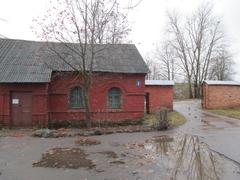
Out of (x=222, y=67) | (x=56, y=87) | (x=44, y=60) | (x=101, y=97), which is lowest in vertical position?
(x=101, y=97)

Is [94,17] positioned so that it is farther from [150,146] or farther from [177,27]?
[177,27]

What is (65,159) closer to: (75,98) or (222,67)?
(75,98)

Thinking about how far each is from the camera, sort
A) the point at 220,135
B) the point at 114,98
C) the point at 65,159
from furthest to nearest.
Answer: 1. the point at 114,98
2. the point at 220,135
3. the point at 65,159

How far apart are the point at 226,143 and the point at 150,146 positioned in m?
3.07

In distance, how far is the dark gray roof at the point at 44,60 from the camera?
17.7m

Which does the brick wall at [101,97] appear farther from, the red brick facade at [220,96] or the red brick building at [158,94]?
the red brick facade at [220,96]

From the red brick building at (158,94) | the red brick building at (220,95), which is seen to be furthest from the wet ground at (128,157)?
the red brick building at (220,95)

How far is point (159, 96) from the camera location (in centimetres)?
2559

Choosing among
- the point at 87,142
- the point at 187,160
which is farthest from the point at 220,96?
the point at 187,160

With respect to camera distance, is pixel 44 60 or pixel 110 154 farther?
pixel 44 60

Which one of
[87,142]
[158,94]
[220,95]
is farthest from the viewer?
[220,95]

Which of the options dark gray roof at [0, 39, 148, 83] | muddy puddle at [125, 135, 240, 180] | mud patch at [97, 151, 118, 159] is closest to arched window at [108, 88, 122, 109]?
dark gray roof at [0, 39, 148, 83]

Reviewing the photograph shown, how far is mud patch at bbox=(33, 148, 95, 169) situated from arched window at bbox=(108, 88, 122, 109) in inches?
344

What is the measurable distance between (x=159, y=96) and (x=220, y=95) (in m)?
6.32
